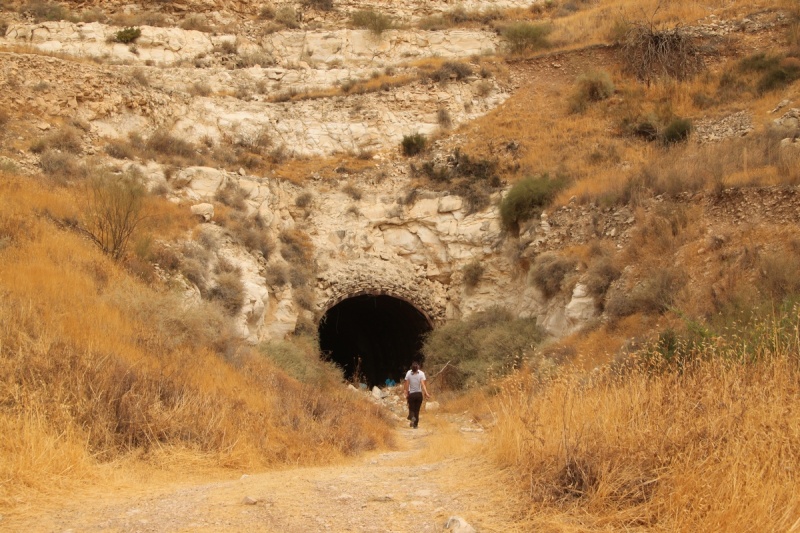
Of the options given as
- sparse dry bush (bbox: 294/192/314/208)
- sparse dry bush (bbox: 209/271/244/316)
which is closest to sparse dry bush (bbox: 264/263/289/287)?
sparse dry bush (bbox: 209/271/244/316)

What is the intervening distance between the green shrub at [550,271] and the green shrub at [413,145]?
7363 millimetres

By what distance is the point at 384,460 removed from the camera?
824cm

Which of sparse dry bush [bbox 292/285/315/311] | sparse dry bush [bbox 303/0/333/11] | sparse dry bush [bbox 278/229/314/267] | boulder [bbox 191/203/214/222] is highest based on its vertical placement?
sparse dry bush [bbox 303/0/333/11]

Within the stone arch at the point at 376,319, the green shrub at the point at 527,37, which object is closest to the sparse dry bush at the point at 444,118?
the green shrub at the point at 527,37

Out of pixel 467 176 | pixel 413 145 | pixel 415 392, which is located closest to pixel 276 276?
pixel 415 392

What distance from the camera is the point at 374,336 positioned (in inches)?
963

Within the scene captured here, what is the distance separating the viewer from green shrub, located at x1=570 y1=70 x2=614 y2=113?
21812mm

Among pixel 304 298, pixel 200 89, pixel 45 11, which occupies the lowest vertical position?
pixel 304 298

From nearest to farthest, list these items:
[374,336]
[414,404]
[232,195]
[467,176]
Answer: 1. [414,404]
2. [232,195]
3. [467,176]
4. [374,336]

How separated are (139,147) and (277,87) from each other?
7.60 meters

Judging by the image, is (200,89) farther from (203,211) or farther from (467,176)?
(467,176)

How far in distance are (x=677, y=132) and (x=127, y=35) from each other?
71.6 ft

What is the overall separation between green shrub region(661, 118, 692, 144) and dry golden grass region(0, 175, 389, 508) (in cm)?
1287

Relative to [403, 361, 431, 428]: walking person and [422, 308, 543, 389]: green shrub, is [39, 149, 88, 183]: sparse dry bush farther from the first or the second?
[422, 308, 543, 389]: green shrub
